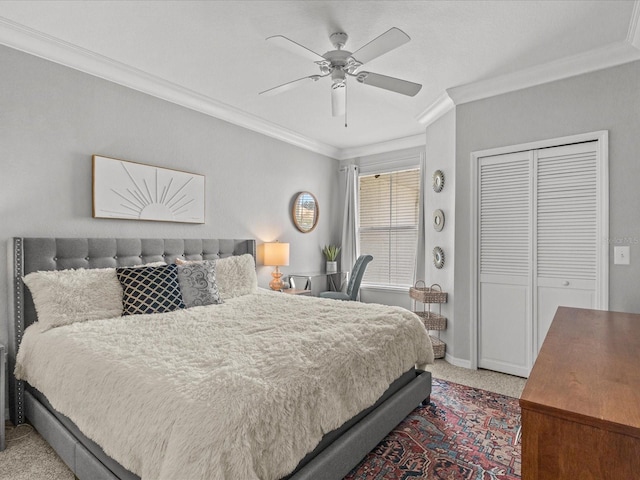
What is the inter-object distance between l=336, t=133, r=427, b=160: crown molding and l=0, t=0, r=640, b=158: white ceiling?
1272mm

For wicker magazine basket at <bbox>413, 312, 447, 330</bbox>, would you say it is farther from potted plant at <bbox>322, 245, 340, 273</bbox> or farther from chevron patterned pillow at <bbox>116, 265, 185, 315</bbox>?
chevron patterned pillow at <bbox>116, 265, 185, 315</bbox>

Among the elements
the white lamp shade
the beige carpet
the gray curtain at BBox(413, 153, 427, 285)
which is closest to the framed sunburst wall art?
the white lamp shade

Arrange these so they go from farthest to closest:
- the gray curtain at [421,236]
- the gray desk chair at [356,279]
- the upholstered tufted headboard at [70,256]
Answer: the gray curtain at [421,236]
the gray desk chair at [356,279]
the upholstered tufted headboard at [70,256]

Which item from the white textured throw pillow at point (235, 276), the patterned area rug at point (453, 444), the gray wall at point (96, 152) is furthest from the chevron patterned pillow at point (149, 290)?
the patterned area rug at point (453, 444)

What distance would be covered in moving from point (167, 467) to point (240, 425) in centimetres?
25

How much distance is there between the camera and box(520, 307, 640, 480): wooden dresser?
815 mm

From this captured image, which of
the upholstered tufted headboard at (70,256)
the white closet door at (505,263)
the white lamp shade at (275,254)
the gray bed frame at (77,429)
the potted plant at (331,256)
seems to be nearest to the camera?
the gray bed frame at (77,429)

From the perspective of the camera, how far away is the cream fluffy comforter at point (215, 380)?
4.06ft

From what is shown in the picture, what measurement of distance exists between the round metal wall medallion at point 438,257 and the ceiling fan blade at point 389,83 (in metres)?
1.90

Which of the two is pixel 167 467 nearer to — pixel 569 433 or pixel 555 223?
pixel 569 433

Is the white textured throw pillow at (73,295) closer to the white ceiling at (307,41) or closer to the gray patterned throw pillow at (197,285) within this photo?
the gray patterned throw pillow at (197,285)

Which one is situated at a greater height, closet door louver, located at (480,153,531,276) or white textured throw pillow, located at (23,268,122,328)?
closet door louver, located at (480,153,531,276)

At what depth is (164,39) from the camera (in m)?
2.65

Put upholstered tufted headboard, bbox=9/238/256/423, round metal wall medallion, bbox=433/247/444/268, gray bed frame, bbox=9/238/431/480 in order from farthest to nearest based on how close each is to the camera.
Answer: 1. round metal wall medallion, bbox=433/247/444/268
2. upholstered tufted headboard, bbox=9/238/256/423
3. gray bed frame, bbox=9/238/431/480
